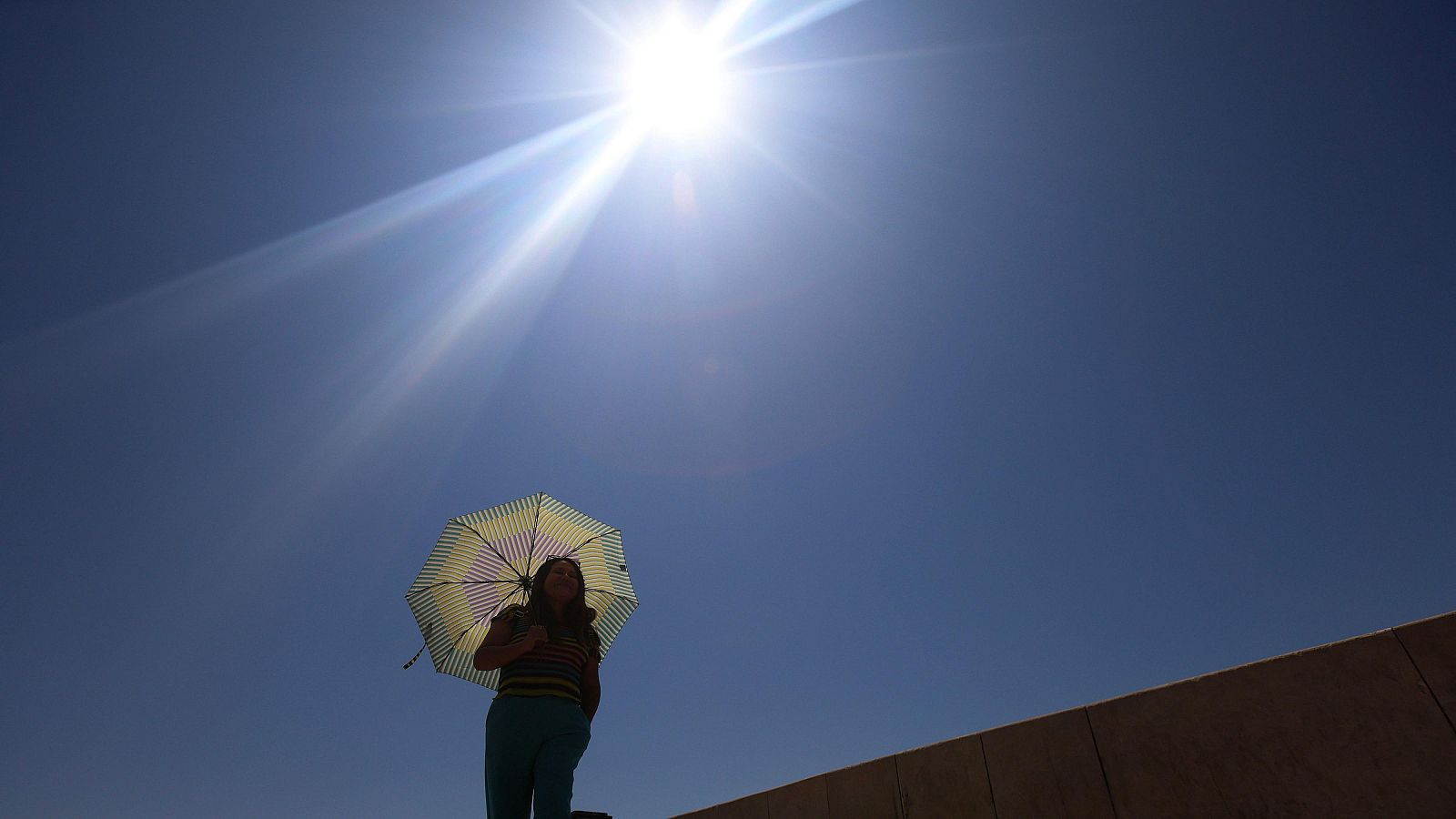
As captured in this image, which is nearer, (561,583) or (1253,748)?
(1253,748)

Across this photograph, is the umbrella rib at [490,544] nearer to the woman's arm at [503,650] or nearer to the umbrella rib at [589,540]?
the umbrella rib at [589,540]

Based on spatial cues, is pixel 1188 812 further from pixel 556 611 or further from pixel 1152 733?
pixel 556 611

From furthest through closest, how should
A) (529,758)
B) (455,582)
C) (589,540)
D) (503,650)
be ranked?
(589,540), (455,582), (503,650), (529,758)

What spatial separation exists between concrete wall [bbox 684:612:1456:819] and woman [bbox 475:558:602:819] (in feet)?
6.53

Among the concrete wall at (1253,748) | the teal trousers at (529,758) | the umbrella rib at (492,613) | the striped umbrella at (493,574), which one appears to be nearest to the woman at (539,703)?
the teal trousers at (529,758)

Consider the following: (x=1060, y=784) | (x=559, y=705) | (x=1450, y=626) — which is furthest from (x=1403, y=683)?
(x=559, y=705)

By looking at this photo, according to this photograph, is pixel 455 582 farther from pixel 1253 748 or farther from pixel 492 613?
pixel 1253 748

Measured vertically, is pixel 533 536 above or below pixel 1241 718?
above

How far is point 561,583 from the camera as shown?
367cm

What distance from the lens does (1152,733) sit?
2.95 m

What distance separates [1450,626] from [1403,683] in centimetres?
26

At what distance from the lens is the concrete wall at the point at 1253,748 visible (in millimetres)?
2338

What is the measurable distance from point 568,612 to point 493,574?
1.61 meters

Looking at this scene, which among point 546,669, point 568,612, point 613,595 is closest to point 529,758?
point 546,669
